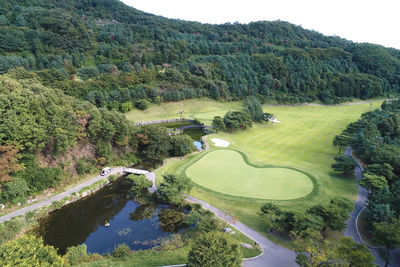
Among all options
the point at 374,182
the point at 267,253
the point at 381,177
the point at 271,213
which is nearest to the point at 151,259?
the point at 267,253

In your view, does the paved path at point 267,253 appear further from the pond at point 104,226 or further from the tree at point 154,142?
the tree at point 154,142

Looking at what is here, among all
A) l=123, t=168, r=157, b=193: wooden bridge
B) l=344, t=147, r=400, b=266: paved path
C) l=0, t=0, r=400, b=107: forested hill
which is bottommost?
l=123, t=168, r=157, b=193: wooden bridge

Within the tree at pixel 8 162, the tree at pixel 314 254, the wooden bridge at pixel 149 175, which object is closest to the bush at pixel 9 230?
the tree at pixel 8 162

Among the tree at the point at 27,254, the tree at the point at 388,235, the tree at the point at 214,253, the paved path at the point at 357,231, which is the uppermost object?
the tree at the point at 388,235

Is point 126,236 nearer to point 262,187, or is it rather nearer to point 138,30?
point 262,187

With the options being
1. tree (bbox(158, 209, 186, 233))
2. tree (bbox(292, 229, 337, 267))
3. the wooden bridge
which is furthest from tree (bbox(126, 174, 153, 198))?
tree (bbox(292, 229, 337, 267))

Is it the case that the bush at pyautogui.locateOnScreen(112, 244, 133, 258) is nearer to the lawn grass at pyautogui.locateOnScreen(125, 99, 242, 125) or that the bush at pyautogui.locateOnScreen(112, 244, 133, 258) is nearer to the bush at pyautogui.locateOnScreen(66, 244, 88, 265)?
the bush at pyautogui.locateOnScreen(66, 244, 88, 265)

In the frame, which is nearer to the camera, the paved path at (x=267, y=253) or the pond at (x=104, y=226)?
the paved path at (x=267, y=253)

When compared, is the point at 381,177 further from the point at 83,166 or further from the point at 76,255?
the point at 83,166
